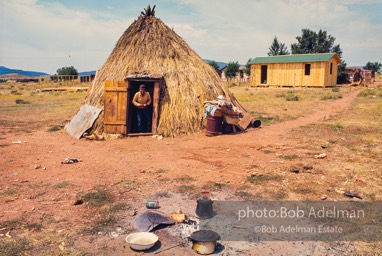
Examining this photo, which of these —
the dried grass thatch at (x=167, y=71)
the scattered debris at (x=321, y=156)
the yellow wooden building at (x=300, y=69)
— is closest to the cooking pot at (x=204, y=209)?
the scattered debris at (x=321, y=156)

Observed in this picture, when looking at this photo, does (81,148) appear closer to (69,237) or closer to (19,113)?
(69,237)

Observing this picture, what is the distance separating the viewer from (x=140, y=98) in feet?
34.6

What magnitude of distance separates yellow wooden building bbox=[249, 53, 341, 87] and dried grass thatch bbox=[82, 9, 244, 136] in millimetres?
18773

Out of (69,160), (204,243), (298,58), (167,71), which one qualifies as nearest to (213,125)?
(167,71)

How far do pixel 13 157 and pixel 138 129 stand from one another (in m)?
4.49

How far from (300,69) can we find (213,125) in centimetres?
2154

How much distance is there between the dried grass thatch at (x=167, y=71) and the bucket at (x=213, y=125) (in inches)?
23.9

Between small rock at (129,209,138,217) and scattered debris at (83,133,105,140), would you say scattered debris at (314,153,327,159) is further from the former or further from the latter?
scattered debris at (83,133,105,140)

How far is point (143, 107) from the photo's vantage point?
1052cm

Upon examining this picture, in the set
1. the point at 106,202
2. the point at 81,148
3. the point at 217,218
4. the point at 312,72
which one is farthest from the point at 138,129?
the point at 312,72

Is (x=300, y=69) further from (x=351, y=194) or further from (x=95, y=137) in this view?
(x=351, y=194)

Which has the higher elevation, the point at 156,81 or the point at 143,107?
the point at 156,81

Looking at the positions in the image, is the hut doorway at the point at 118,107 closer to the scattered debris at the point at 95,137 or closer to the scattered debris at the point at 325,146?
the scattered debris at the point at 95,137

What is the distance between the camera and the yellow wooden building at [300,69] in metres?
28.0
